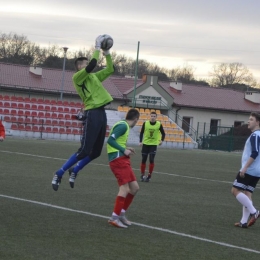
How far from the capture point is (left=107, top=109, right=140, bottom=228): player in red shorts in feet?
29.2

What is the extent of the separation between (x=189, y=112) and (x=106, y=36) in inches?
2090

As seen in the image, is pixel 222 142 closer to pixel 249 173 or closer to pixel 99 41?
pixel 249 173

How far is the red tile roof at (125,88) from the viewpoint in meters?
54.6

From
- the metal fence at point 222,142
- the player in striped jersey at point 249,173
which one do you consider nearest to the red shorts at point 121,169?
the player in striped jersey at point 249,173

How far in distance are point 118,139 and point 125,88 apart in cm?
5086

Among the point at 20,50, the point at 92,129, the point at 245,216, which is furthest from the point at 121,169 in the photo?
the point at 20,50

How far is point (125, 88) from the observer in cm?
5969

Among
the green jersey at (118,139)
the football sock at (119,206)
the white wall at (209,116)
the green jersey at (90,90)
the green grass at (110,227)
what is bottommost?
the white wall at (209,116)

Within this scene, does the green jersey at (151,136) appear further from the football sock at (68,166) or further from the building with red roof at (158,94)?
the building with red roof at (158,94)

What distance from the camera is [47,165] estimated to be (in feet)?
64.1

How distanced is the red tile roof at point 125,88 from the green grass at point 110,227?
38.9 m

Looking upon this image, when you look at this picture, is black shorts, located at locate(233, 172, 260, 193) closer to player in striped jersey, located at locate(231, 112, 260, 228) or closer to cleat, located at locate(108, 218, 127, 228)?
player in striped jersey, located at locate(231, 112, 260, 228)

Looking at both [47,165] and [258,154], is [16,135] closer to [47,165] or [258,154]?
[47,165]

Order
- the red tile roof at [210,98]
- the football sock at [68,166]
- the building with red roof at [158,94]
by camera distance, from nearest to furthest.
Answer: the football sock at [68,166], the building with red roof at [158,94], the red tile roof at [210,98]
